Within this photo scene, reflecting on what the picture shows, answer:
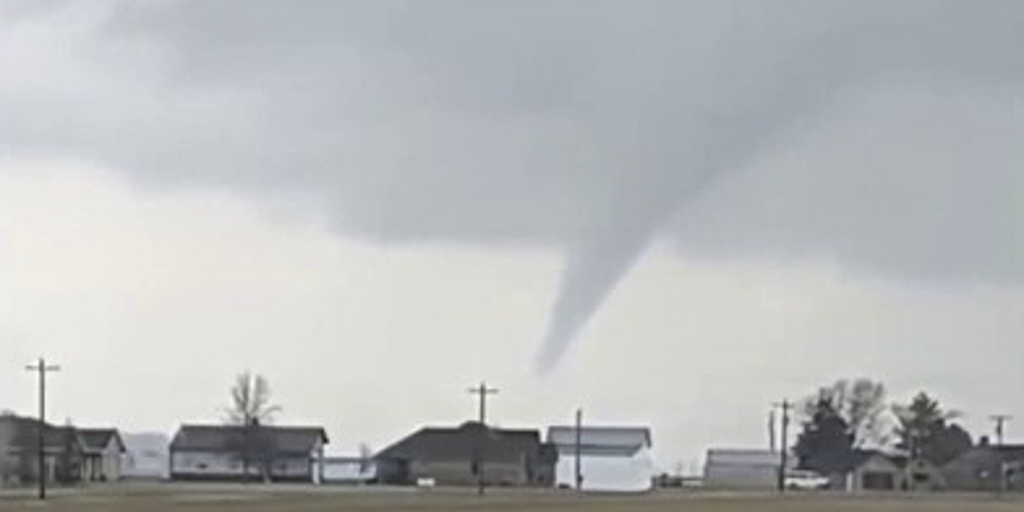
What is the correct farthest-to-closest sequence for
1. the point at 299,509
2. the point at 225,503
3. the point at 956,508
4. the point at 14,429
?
the point at 14,429 < the point at 956,508 < the point at 225,503 < the point at 299,509

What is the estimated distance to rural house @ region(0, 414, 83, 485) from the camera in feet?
570

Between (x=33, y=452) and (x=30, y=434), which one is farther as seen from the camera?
(x=30, y=434)

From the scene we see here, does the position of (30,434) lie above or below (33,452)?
above

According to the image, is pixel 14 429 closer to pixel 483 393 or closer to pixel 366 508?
pixel 483 393

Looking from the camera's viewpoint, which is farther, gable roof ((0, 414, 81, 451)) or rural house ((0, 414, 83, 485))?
gable roof ((0, 414, 81, 451))

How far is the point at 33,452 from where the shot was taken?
18038 cm

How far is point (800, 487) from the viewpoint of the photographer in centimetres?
19288

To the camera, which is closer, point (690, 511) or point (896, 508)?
point (690, 511)

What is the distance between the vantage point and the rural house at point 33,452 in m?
174

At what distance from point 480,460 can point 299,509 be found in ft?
348

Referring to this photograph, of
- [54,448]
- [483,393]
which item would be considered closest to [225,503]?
[483,393]

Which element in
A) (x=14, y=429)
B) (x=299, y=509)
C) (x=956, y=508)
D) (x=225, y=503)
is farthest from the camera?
(x=14, y=429)

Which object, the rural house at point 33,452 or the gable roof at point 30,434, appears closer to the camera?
the rural house at point 33,452

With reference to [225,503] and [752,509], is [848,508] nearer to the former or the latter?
[752,509]
